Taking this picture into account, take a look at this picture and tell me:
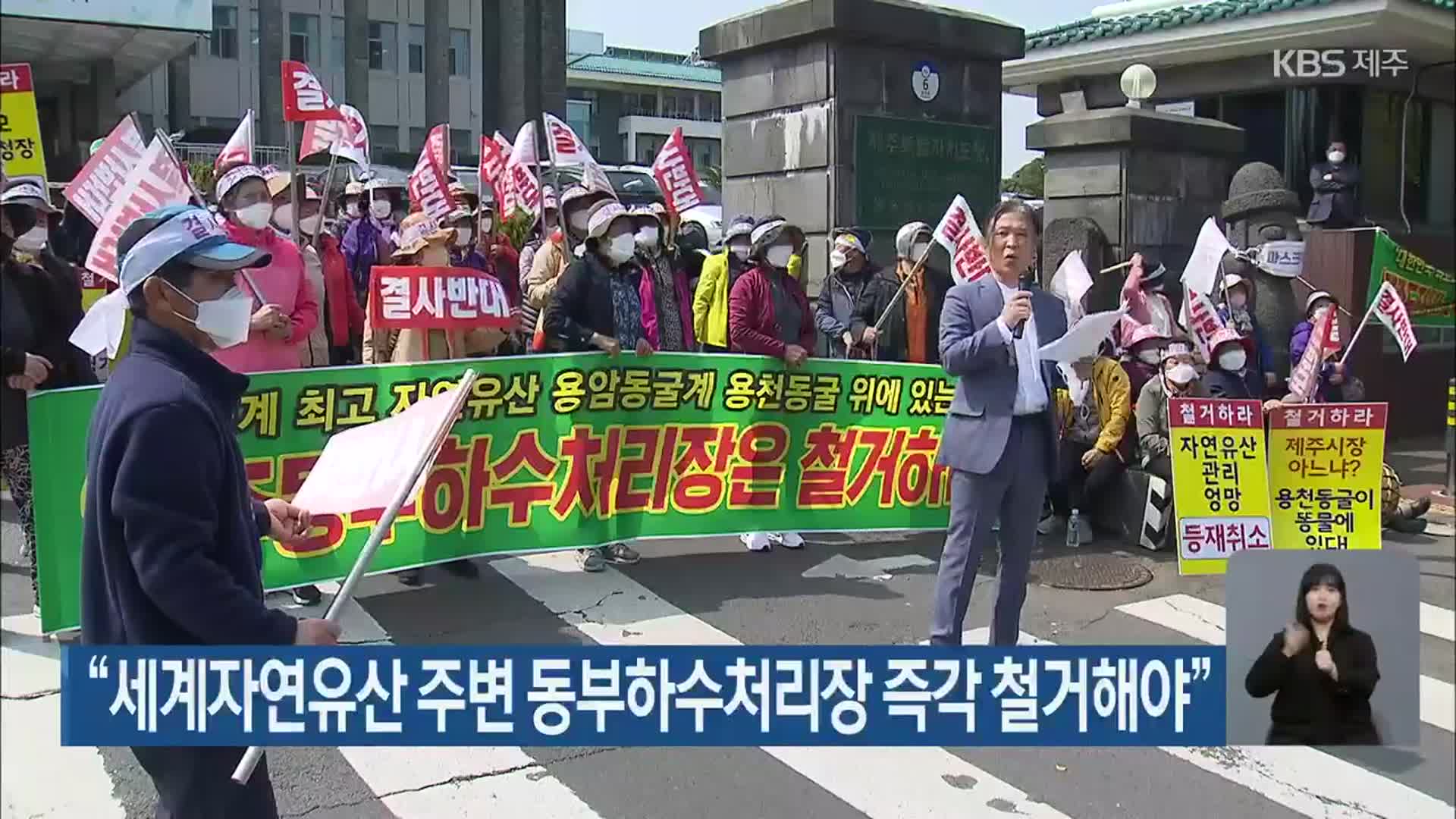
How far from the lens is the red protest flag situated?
10.1 ft

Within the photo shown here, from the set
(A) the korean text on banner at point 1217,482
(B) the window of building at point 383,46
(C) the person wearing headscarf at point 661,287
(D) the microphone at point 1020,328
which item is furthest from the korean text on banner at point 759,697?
(C) the person wearing headscarf at point 661,287

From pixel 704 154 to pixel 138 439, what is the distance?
79.5 inches

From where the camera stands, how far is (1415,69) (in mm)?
3197

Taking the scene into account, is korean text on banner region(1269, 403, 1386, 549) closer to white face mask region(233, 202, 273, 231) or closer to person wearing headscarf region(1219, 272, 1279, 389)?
person wearing headscarf region(1219, 272, 1279, 389)

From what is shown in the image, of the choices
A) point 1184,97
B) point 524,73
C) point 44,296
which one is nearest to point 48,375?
point 44,296

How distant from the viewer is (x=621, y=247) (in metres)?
5.37

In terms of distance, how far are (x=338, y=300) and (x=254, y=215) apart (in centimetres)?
156

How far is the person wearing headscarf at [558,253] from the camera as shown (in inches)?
223

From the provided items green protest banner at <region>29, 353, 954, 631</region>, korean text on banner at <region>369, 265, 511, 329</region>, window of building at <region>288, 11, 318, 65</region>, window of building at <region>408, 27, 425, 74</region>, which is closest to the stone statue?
green protest banner at <region>29, 353, 954, 631</region>

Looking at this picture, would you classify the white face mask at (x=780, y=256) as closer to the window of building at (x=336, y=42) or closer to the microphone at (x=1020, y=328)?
the microphone at (x=1020, y=328)

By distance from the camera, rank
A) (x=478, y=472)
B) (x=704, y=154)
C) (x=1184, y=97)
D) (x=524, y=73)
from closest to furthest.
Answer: (x=524, y=73) < (x=704, y=154) < (x=478, y=472) < (x=1184, y=97)

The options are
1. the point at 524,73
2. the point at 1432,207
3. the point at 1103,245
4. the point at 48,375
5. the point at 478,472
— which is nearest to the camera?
the point at 524,73

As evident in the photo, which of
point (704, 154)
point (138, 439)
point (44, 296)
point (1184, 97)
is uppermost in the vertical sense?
point (1184, 97)

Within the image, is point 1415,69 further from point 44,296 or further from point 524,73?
point 44,296
